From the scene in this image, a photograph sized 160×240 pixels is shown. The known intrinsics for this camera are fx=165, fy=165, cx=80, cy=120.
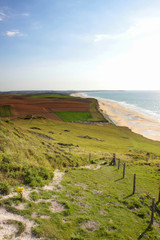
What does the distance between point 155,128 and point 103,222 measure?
7098 centimetres

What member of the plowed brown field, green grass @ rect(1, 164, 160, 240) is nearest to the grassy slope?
green grass @ rect(1, 164, 160, 240)

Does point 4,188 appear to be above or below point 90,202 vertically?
above

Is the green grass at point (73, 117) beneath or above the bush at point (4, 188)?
beneath

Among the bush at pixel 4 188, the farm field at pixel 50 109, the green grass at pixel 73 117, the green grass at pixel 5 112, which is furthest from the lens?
the farm field at pixel 50 109

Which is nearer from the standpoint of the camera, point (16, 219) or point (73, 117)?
point (16, 219)

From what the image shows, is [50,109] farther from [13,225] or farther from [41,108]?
[13,225]

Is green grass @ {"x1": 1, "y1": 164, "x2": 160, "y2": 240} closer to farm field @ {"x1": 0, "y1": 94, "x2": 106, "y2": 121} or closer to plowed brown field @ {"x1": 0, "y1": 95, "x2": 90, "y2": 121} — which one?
farm field @ {"x1": 0, "y1": 94, "x2": 106, "y2": 121}

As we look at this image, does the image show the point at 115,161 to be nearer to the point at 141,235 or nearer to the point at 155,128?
the point at 141,235

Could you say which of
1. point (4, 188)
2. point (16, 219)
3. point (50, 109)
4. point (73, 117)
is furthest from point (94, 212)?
point (50, 109)

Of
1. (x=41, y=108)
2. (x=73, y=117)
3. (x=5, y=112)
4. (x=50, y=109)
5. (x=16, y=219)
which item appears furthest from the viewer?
(x=41, y=108)

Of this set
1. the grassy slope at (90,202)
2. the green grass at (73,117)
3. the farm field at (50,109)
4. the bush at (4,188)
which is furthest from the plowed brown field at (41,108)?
the bush at (4,188)

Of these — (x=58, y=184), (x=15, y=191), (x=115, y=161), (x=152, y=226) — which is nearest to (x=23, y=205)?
(x=15, y=191)

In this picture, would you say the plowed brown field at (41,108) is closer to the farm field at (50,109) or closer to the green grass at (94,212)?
the farm field at (50,109)

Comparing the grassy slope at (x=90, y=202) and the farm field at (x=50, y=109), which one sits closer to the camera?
the grassy slope at (x=90, y=202)
